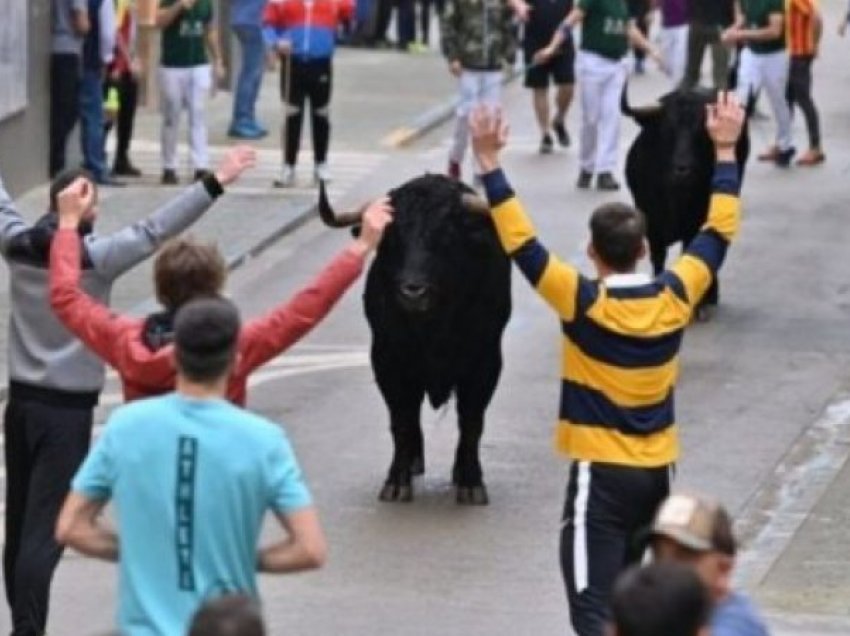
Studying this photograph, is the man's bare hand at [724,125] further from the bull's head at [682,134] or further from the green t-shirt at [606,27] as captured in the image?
the green t-shirt at [606,27]

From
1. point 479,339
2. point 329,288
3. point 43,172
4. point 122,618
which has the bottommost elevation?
point 43,172

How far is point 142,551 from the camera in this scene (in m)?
7.46

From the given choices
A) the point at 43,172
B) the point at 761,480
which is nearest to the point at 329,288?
the point at 761,480

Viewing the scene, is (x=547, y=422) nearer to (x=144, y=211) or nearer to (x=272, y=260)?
(x=272, y=260)

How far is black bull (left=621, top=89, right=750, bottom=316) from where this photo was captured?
750 inches

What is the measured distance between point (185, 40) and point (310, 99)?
118 centimetres

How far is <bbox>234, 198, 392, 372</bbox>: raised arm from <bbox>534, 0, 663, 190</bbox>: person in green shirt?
620 inches

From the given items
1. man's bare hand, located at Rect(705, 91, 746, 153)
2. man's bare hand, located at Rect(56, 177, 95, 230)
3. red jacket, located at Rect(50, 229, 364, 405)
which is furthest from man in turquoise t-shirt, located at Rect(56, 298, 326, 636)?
man's bare hand, located at Rect(705, 91, 746, 153)

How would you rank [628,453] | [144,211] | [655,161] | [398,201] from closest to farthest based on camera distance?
[628,453]
[398,201]
[655,161]
[144,211]

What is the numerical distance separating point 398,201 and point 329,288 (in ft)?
16.8

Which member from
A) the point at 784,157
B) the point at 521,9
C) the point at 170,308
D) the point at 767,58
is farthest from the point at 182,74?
the point at 170,308

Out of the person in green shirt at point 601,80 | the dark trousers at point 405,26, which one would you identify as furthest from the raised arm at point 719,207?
the dark trousers at point 405,26

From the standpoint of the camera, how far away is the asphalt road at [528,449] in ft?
39.4

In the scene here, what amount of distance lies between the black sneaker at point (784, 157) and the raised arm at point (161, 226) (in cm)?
1644
